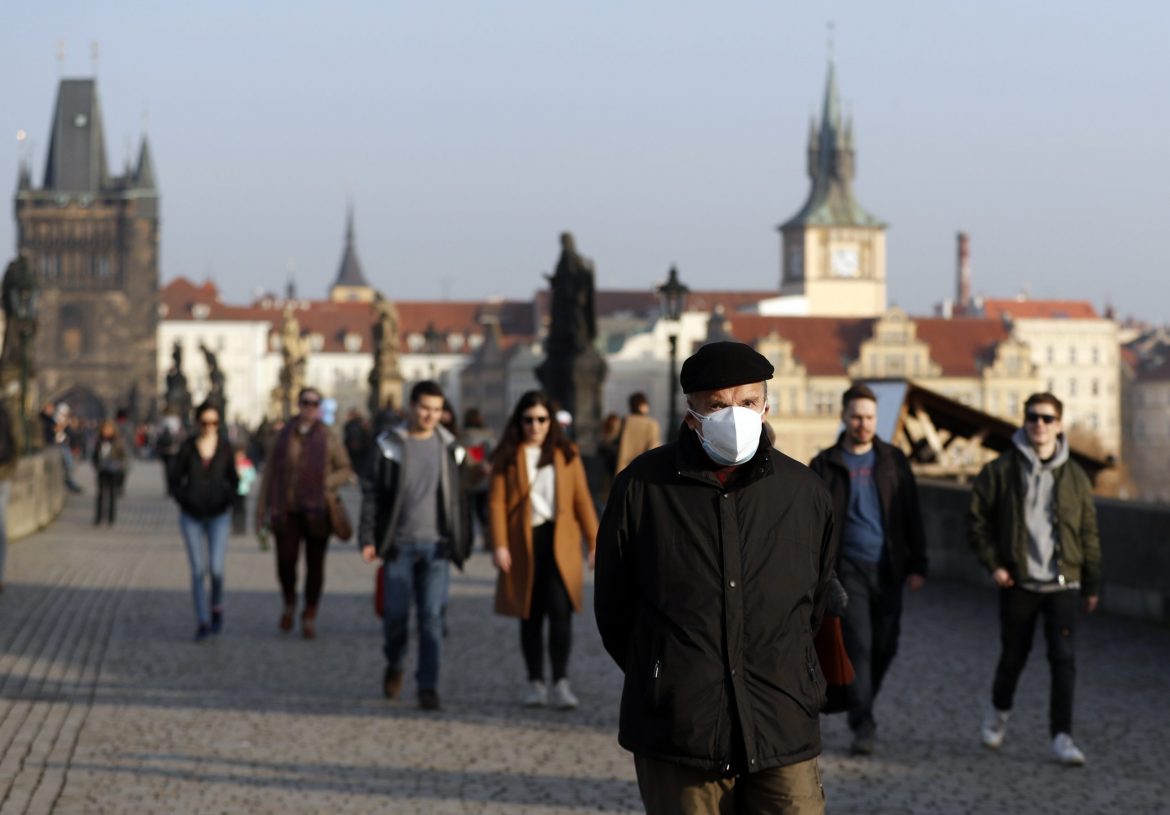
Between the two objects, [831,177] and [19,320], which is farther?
[831,177]

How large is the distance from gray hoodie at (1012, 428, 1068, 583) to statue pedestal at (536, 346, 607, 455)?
19318 mm

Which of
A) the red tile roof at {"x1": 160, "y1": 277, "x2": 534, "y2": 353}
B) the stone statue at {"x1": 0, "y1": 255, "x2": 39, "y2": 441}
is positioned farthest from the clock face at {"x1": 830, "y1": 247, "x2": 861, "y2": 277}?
the stone statue at {"x1": 0, "y1": 255, "x2": 39, "y2": 441}

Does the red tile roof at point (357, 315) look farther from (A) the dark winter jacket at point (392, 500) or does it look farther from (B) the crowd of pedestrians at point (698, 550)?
(A) the dark winter jacket at point (392, 500)

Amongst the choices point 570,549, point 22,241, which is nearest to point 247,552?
point 570,549

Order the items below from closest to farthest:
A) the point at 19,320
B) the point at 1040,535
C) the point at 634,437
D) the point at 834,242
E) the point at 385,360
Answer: the point at 1040,535 < the point at 634,437 < the point at 19,320 < the point at 385,360 < the point at 834,242

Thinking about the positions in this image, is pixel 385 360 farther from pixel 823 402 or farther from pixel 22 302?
pixel 823 402

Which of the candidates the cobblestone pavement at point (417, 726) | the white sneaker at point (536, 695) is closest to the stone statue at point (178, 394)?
the cobblestone pavement at point (417, 726)

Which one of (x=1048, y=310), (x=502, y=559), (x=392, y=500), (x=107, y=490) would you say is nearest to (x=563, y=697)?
(x=502, y=559)

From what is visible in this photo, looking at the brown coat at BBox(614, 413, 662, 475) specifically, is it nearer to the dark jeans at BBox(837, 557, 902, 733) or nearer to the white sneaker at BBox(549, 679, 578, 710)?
the white sneaker at BBox(549, 679, 578, 710)

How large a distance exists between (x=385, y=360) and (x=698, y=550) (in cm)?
3211

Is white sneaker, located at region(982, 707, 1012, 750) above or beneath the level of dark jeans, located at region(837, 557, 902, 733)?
beneath

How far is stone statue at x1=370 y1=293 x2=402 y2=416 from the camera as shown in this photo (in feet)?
117

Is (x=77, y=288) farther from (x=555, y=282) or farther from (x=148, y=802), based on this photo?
(x=148, y=802)

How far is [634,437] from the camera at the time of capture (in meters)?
15.7
